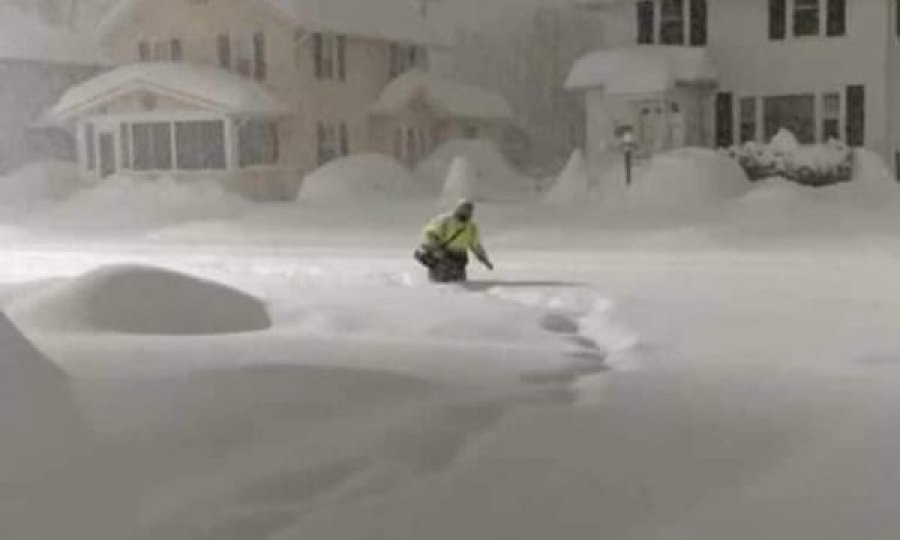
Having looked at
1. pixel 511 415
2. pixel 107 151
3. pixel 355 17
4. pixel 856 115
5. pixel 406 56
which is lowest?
pixel 511 415

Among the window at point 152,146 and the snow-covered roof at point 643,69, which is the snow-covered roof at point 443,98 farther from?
the window at point 152,146

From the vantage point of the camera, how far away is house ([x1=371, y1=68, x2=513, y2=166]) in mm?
4836

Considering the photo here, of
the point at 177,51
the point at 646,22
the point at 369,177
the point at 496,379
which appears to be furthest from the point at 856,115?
the point at 177,51

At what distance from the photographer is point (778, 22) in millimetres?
4891

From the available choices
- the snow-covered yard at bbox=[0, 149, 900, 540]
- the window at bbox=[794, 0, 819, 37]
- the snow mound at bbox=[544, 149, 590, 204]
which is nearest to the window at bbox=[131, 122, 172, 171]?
the snow-covered yard at bbox=[0, 149, 900, 540]

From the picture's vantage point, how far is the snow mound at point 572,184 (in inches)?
187

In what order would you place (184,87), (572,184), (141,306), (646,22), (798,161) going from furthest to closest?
(184,87), (646,22), (572,184), (798,161), (141,306)

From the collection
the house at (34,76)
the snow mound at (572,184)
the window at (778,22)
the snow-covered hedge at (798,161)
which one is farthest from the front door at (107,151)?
the window at (778,22)

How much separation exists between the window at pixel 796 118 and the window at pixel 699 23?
15.2 inches

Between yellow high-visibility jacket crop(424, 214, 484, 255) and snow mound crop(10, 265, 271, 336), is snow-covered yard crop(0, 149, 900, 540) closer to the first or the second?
snow mound crop(10, 265, 271, 336)

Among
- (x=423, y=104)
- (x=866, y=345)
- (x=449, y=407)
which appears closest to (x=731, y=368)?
(x=866, y=345)

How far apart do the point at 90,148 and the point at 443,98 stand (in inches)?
60.7

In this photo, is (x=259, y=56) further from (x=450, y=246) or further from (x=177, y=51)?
(x=450, y=246)

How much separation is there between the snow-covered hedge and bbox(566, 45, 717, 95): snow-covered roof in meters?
0.34
